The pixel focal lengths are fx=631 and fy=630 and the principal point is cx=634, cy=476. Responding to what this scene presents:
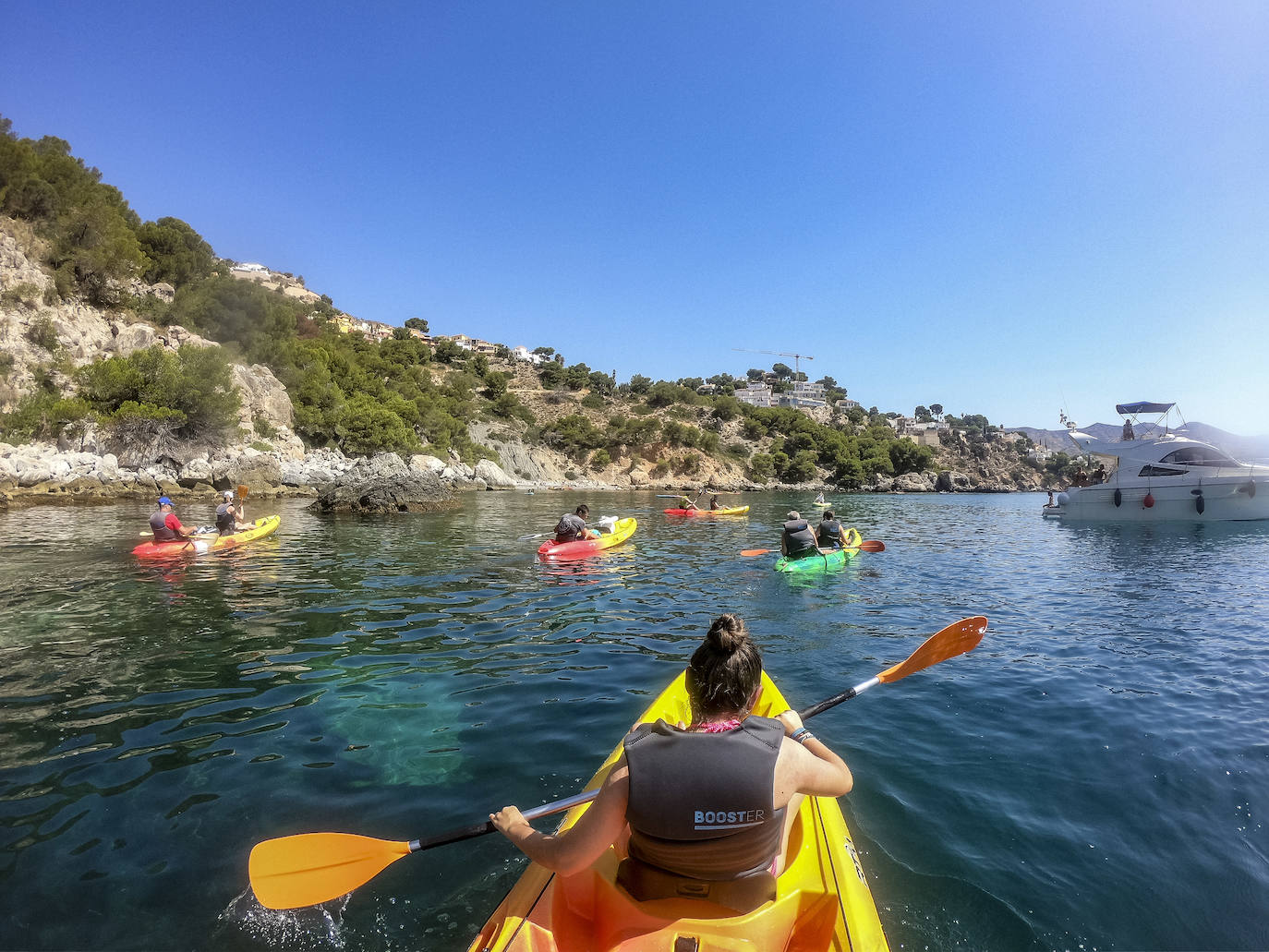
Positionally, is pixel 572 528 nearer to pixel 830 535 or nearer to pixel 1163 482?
pixel 830 535

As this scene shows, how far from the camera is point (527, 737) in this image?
5.21m

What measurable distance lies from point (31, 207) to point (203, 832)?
48386mm

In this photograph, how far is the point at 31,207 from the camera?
3591 cm

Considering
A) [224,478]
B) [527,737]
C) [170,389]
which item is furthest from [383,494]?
[527,737]

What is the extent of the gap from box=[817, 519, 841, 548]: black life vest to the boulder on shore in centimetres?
1800

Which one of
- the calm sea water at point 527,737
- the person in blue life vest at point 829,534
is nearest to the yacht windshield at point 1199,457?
the calm sea water at point 527,737

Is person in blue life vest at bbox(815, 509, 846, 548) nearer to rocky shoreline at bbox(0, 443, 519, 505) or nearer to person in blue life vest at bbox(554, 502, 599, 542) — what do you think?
person in blue life vest at bbox(554, 502, 599, 542)

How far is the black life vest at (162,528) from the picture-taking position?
12.8 m

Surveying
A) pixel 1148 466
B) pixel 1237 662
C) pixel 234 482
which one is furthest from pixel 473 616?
pixel 1148 466

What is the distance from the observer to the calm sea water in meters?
3.29

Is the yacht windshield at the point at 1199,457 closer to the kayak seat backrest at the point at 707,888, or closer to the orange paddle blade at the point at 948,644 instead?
the orange paddle blade at the point at 948,644

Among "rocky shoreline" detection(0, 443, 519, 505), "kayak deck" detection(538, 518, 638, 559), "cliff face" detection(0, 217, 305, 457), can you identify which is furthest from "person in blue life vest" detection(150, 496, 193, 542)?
"cliff face" detection(0, 217, 305, 457)

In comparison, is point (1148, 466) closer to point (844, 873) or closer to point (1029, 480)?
point (844, 873)

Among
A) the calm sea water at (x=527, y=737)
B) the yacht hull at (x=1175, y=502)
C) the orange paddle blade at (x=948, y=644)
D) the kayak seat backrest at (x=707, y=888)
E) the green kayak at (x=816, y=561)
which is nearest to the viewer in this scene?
the kayak seat backrest at (x=707, y=888)
